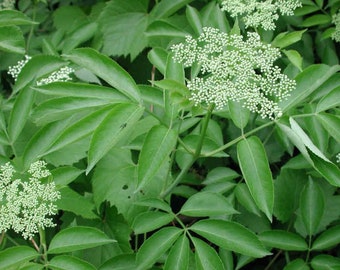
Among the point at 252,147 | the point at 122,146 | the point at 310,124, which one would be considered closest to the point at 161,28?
the point at 122,146

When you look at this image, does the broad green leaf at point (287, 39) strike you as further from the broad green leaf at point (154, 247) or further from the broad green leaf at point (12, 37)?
the broad green leaf at point (12, 37)

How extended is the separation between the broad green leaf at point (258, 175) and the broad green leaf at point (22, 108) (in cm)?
92

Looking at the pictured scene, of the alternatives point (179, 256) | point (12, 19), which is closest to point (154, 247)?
point (179, 256)

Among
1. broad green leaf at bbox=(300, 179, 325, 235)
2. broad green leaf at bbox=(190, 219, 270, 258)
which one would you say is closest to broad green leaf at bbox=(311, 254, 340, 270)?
broad green leaf at bbox=(300, 179, 325, 235)

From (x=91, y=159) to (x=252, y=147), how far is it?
1.75 feet

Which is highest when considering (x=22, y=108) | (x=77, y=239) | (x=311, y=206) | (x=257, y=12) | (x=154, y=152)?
(x=257, y=12)

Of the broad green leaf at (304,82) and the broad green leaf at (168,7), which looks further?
the broad green leaf at (168,7)

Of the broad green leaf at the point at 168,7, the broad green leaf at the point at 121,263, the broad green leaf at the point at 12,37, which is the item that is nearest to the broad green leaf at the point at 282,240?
the broad green leaf at the point at 121,263

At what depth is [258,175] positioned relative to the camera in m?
1.74

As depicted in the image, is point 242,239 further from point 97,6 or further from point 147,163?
point 97,6

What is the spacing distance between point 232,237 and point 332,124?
0.53 m

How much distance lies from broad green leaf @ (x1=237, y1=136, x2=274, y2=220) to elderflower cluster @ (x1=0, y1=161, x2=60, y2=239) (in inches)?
27.0

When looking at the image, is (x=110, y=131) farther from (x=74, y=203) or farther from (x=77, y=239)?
(x=74, y=203)

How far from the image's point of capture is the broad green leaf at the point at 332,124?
Answer: 1.86m
